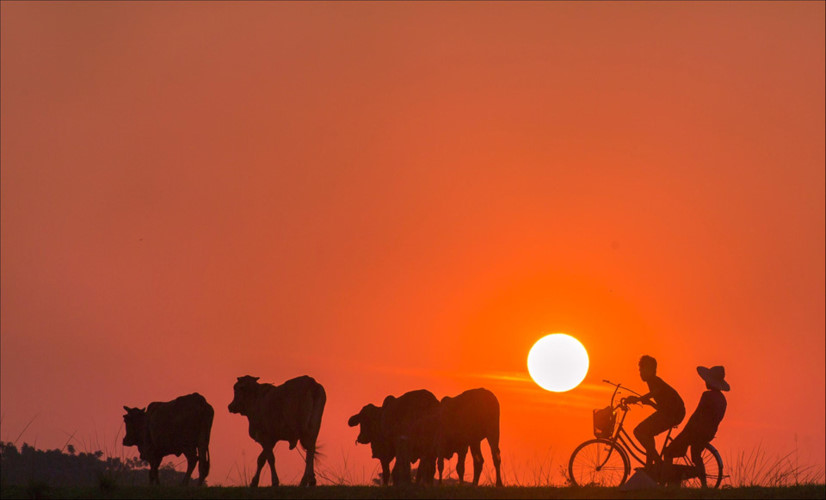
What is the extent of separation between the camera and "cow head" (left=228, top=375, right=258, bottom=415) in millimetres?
28125

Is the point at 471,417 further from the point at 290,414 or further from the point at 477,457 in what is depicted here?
the point at 290,414

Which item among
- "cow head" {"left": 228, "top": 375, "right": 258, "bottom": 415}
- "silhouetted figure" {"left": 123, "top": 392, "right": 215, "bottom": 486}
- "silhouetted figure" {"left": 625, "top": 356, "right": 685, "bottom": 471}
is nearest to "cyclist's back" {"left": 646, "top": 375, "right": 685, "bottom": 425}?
"silhouetted figure" {"left": 625, "top": 356, "right": 685, "bottom": 471}

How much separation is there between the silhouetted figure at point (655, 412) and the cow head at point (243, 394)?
30.2ft

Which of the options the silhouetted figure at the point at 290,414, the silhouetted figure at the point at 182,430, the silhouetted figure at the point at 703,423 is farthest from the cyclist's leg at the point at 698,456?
the silhouetted figure at the point at 182,430

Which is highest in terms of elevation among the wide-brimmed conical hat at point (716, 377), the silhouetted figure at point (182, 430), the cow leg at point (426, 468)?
the wide-brimmed conical hat at point (716, 377)

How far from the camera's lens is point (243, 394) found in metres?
28.2

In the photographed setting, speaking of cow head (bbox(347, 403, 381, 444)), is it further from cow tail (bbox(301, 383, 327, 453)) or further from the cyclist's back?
the cyclist's back

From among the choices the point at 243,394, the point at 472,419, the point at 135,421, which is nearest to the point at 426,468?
the point at 472,419

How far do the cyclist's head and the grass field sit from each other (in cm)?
267

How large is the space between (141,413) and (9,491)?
7.57 m

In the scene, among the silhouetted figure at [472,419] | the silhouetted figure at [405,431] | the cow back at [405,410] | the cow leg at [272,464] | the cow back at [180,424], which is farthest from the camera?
the cow back at [180,424]

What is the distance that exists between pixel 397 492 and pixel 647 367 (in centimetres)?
580

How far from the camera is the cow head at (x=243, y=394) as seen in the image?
2812cm

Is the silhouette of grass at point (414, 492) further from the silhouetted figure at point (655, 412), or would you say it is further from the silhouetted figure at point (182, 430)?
the silhouetted figure at point (182, 430)
